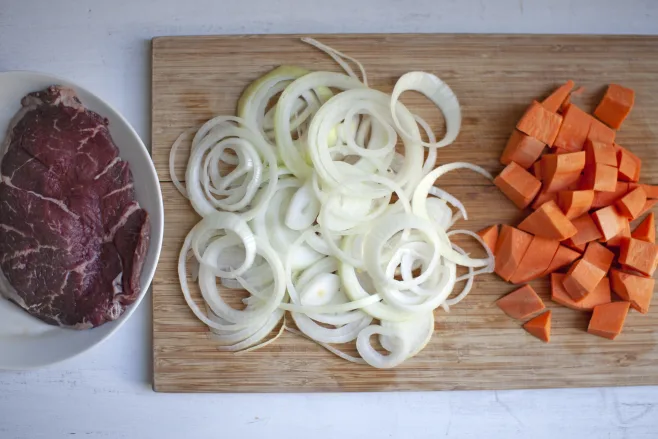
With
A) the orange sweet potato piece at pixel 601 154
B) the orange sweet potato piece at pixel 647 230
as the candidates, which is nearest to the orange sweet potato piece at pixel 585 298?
the orange sweet potato piece at pixel 647 230

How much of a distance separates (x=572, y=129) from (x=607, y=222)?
1.38 feet

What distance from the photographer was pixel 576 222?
2.46m

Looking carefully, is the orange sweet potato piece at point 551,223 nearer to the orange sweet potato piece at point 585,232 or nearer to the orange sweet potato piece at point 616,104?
the orange sweet potato piece at point 585,232

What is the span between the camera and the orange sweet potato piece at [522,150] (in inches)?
97.0

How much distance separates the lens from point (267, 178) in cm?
248

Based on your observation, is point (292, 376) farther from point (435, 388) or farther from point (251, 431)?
point (435, 388)

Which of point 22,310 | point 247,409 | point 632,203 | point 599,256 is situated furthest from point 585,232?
point 22,310

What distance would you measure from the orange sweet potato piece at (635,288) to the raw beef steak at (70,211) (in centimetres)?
196

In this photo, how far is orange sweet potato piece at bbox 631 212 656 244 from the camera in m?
2.50

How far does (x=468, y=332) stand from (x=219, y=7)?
71.3 inches

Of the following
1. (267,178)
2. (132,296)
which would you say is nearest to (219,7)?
(267,178)

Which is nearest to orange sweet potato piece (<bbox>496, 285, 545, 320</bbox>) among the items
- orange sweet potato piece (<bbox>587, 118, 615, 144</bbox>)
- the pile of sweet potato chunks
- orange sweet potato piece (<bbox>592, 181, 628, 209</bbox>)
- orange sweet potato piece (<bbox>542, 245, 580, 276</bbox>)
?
the pile of sweet potato chunks

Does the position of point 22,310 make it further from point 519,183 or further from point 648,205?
point 648,205

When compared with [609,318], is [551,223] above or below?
above
